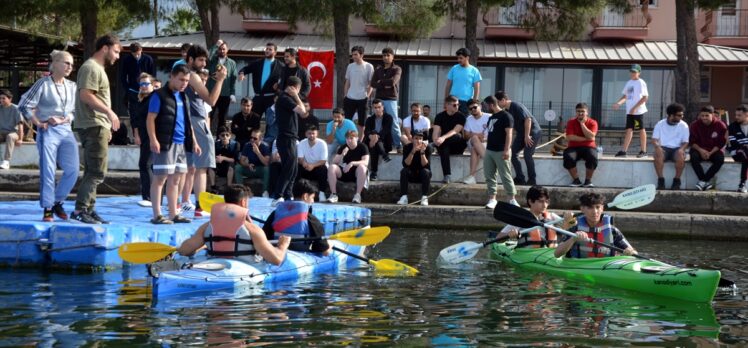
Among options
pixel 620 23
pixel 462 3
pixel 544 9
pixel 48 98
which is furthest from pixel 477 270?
pixel 620 23

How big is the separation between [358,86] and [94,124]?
7.91 m

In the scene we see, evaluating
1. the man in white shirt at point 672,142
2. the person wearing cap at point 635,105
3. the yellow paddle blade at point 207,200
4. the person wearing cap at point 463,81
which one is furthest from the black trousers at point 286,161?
the person wearing cap at point 635,105

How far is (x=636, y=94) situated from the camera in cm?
1898

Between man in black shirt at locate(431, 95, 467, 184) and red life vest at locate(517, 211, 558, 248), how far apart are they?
4972 mm

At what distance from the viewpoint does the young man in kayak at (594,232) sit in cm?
1108

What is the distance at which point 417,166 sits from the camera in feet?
56.1

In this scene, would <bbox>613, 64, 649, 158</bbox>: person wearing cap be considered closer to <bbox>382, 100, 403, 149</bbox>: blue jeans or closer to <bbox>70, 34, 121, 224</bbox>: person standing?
<bbox>382, 100, 403, 149</bbox>: blue jeans

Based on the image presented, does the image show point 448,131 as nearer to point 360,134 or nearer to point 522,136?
point 522,136

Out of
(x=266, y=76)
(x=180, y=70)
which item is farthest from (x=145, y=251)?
(x=266, y=76)

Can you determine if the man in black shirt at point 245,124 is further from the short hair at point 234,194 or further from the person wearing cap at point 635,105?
the short hair at point 234,194

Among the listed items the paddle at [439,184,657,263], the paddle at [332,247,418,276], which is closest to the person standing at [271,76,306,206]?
the paddle at [439,184,657,263]

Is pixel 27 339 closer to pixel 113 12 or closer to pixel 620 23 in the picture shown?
pixel 113 12

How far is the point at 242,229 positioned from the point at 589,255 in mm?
4018

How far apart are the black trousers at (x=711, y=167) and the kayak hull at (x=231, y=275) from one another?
27.6 ft
